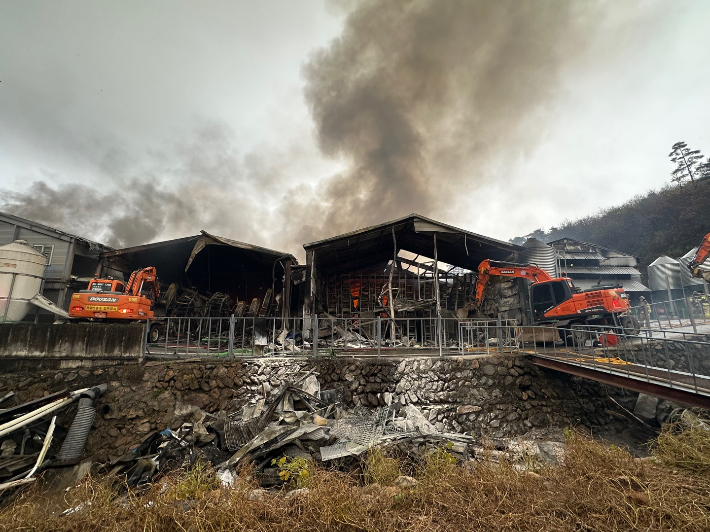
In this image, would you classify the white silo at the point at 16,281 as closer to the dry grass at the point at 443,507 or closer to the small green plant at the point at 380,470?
the dry grass at the point at 443,507

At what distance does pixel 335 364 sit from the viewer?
9.16 metres

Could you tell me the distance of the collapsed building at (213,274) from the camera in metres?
14.8

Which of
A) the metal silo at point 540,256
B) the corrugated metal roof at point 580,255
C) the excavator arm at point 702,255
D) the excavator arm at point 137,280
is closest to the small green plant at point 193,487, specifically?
the excavator arm at point 137,280

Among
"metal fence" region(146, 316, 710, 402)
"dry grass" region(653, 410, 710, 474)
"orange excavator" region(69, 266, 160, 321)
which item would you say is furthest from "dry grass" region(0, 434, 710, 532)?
"orange excavator" region(69, 266, 160, 321)

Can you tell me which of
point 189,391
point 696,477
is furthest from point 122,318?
point 696,477

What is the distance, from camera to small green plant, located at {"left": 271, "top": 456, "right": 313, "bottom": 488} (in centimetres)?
476

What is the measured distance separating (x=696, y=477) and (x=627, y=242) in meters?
45.8

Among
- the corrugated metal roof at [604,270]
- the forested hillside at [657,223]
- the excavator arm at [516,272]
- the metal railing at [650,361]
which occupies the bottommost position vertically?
the metal railing at [650,361]

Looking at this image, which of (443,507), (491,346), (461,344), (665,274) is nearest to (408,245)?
(491,346)

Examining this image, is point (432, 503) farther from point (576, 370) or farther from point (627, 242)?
point (627, 242)

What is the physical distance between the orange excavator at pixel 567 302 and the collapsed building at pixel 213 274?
1007 cm

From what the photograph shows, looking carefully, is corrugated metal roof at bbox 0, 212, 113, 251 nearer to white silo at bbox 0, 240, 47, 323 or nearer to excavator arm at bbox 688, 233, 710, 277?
white silo at bbox 0, 240, 47, 323

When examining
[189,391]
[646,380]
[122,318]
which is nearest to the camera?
[646,380]

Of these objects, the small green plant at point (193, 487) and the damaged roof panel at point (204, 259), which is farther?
the damaged roof panel at point (204, 259)
